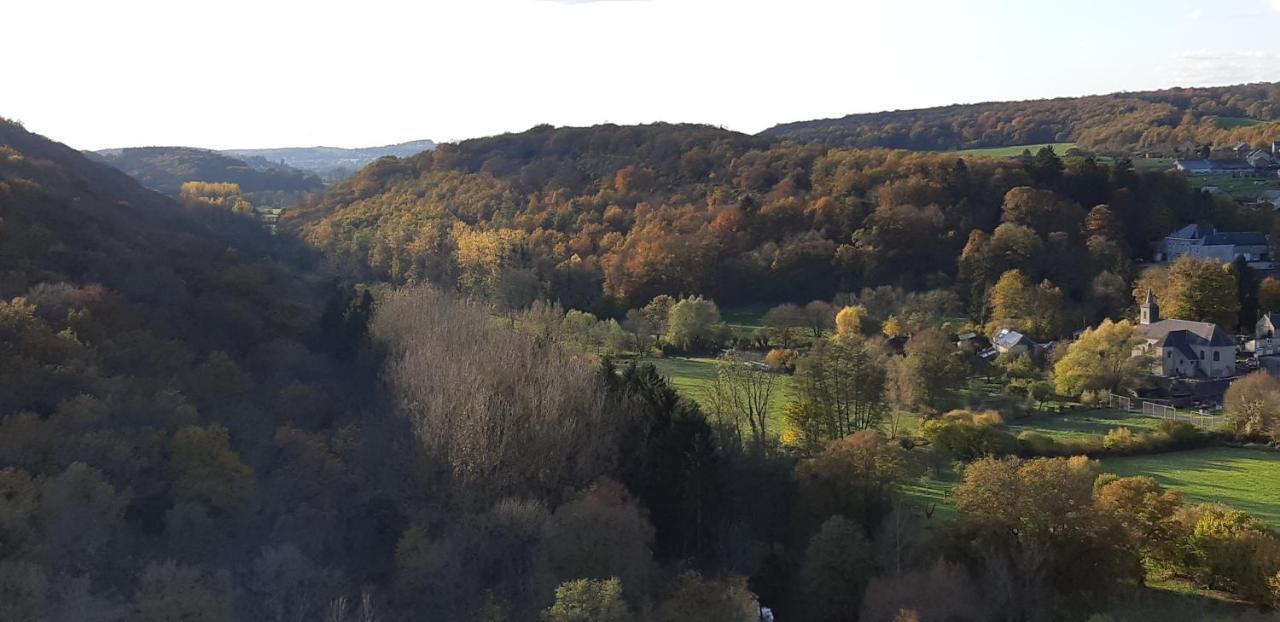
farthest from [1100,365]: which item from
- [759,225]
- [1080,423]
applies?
[759,225]

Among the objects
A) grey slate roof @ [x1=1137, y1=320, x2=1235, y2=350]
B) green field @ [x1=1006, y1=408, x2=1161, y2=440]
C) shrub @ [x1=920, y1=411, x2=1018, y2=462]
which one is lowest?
green field @ [x1=1006, y1=408, x2=1161, y2=440]

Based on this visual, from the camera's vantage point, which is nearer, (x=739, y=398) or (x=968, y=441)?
(x=739, y=398)

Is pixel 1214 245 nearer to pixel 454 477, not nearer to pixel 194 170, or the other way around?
pixel 454 477

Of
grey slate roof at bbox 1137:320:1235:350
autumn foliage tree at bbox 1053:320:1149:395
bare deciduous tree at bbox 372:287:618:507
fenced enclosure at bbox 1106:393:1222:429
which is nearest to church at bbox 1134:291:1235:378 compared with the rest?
grey slate roof at bbox 1137:320:1235:350

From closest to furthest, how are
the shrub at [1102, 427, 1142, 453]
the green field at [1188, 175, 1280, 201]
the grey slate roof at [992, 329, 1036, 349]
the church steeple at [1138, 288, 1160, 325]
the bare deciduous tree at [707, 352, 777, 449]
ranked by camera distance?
the bare deciduous tree at [707, 352, 777, 449] → the shrub at [1102, 427, 1142, 453] → the grey slate roof at [992, 329, 1036, 349] → the church steeple at [1138, 288, 1160, 325] → the green field at [1188, 175, 1280, 201]

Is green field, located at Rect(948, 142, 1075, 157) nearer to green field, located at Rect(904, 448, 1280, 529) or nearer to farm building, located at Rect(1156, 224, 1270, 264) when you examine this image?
farm building, located at Rect(1156, 224, 1270, 264)

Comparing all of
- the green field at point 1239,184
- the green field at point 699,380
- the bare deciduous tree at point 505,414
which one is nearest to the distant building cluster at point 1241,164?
the green field at point 1239,184

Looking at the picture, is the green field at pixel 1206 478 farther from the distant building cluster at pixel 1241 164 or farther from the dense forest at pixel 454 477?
the distant building cluster at pixel 1241 164
